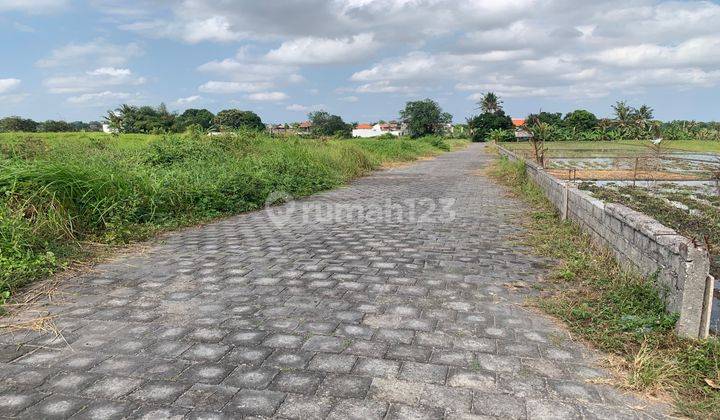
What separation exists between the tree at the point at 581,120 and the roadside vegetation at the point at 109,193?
211 ft

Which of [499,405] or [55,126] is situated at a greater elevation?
[55,126]

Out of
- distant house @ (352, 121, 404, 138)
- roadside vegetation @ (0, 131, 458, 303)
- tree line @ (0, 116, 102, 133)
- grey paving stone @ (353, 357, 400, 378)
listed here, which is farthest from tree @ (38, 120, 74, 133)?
distant house @ (352, 121, 404, 138)

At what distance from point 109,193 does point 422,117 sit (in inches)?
2743

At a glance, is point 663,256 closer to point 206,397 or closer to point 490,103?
point 206,397

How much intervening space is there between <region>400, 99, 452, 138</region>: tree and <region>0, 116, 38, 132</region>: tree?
175 ft

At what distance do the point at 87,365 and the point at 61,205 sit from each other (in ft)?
11.3

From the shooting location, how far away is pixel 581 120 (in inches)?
2665

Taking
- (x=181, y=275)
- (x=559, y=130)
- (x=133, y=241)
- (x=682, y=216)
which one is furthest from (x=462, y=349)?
(x=559, y=130)

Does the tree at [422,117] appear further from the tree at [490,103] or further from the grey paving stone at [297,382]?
the grey paving stone at [297,382]

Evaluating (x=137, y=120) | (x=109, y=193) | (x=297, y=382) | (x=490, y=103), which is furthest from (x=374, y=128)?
(x=297, y=382)

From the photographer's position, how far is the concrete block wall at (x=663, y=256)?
8.93ft

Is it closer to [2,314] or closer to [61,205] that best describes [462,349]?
[2,314]

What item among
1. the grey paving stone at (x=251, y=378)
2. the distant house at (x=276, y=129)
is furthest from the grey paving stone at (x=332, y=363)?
the distant house at (x=276, y=129)

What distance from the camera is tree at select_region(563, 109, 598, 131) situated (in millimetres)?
66000
